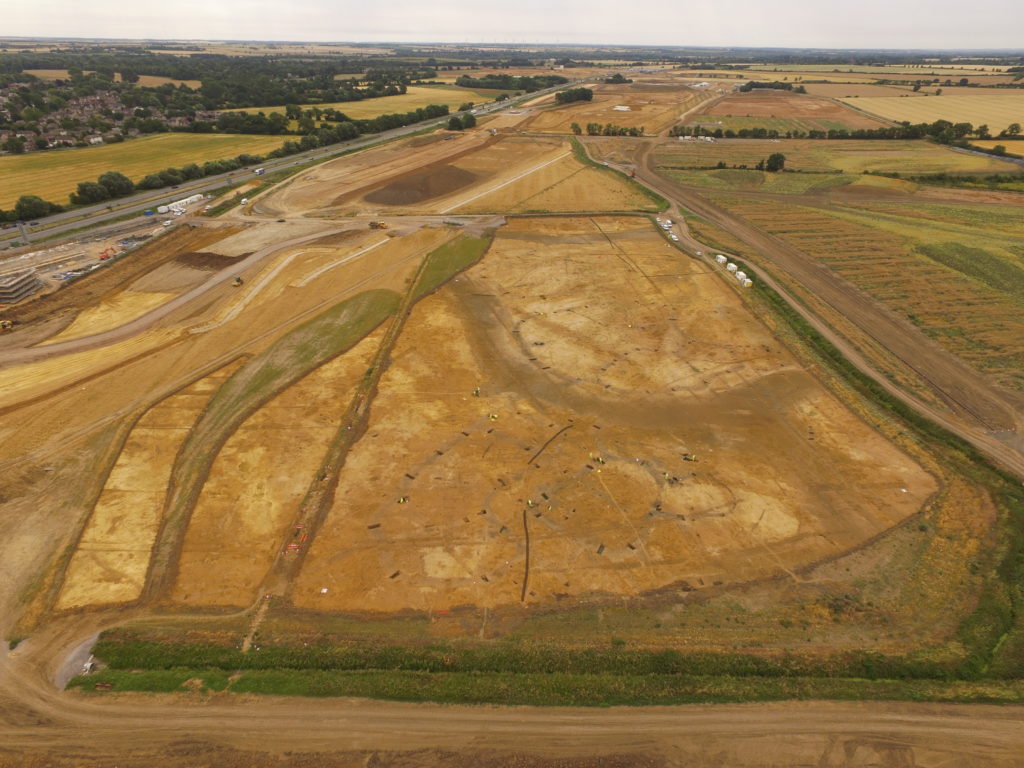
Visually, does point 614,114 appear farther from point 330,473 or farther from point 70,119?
point 330,473

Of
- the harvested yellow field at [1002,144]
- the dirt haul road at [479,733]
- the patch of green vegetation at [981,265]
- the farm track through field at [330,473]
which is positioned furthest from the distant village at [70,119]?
the harvested yellow field at [1002,144]

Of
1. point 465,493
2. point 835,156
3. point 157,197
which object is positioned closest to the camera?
point 465,493

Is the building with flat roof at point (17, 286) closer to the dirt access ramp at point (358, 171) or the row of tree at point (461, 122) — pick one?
the dirt access ramp at point (358, 171)

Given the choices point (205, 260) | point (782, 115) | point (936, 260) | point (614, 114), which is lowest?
point (205, 260)

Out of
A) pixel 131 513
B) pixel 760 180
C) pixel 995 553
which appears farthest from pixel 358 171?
pixel 995 553

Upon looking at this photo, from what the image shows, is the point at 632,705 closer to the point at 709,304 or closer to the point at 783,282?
the point at 709,304
